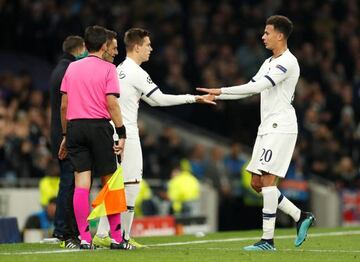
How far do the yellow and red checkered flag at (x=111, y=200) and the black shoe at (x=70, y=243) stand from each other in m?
0.81

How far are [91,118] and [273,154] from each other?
196 centimetres

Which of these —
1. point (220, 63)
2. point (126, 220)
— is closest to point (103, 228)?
point (126, 220)

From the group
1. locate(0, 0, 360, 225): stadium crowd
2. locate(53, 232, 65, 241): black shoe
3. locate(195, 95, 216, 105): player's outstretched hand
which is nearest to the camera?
locate(195, 95, 216, 105): player's outstretched hand

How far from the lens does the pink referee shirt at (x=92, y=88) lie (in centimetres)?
1207

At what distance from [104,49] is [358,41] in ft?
57.0

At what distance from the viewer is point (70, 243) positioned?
1293cm

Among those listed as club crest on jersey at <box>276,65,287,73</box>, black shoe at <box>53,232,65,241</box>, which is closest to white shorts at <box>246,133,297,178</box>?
club crest on jersey at <box>276,65,287,73</box>

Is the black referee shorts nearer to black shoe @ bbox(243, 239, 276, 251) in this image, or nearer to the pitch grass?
the pitch grass

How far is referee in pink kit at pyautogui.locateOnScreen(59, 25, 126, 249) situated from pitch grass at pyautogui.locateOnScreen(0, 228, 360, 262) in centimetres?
60

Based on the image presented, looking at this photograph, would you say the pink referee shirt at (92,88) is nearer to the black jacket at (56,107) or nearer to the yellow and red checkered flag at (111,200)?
the yellow and red checkered flag at (111,200)

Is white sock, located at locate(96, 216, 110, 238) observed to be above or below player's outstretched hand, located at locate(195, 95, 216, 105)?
below

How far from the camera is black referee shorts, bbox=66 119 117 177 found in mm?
12086

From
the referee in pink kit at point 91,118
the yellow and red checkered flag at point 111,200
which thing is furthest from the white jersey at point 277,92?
the yellow and red checkered flag at point 111,200

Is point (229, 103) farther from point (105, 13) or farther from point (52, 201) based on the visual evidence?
point (52, 201)
